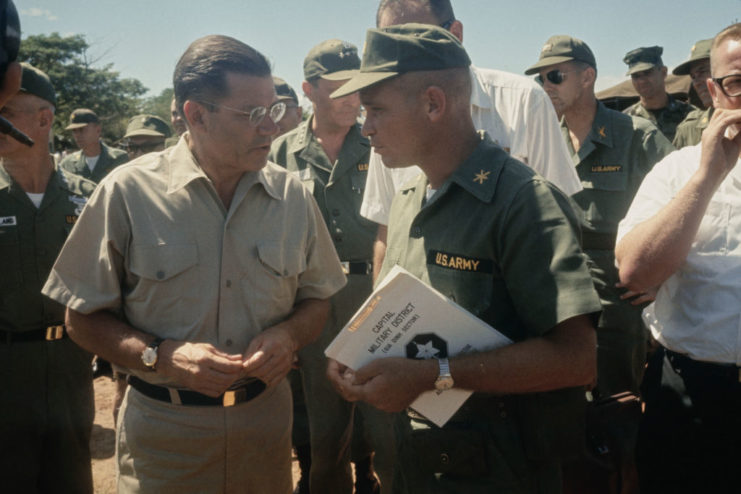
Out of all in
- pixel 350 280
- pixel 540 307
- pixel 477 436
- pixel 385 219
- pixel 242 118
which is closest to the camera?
pixel 540 307

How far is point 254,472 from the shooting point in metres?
2.44

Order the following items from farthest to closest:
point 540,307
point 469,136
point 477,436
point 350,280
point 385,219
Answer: point 350,280 → point 385,219 → point 469,136 → point 477,436 → point 540,307

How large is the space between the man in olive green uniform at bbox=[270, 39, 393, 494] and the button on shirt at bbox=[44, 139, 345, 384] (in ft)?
4.34

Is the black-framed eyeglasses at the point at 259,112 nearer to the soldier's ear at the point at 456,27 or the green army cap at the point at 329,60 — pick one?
the soldier's ear at the point at 456,27

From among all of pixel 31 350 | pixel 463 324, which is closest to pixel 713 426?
pixel 463 324

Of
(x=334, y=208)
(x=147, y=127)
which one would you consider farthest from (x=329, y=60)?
(x=147, y=127)

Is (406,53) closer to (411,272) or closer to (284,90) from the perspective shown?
(411,272)

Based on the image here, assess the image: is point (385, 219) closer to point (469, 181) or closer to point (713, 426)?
point (469, 181)

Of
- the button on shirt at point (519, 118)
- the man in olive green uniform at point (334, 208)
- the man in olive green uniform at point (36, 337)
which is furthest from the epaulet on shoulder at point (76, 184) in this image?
the button on shirt at point (519, 118)

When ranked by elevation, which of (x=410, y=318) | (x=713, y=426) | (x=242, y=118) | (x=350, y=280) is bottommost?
(x=350, y=280)

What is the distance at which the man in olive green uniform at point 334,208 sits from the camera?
3.67 meters

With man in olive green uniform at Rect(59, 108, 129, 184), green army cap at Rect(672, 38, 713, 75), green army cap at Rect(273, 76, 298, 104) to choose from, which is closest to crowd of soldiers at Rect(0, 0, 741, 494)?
green army cap at Rect(273, 76, 298, 104)

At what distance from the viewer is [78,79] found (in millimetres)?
48062

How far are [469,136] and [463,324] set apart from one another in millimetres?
665
